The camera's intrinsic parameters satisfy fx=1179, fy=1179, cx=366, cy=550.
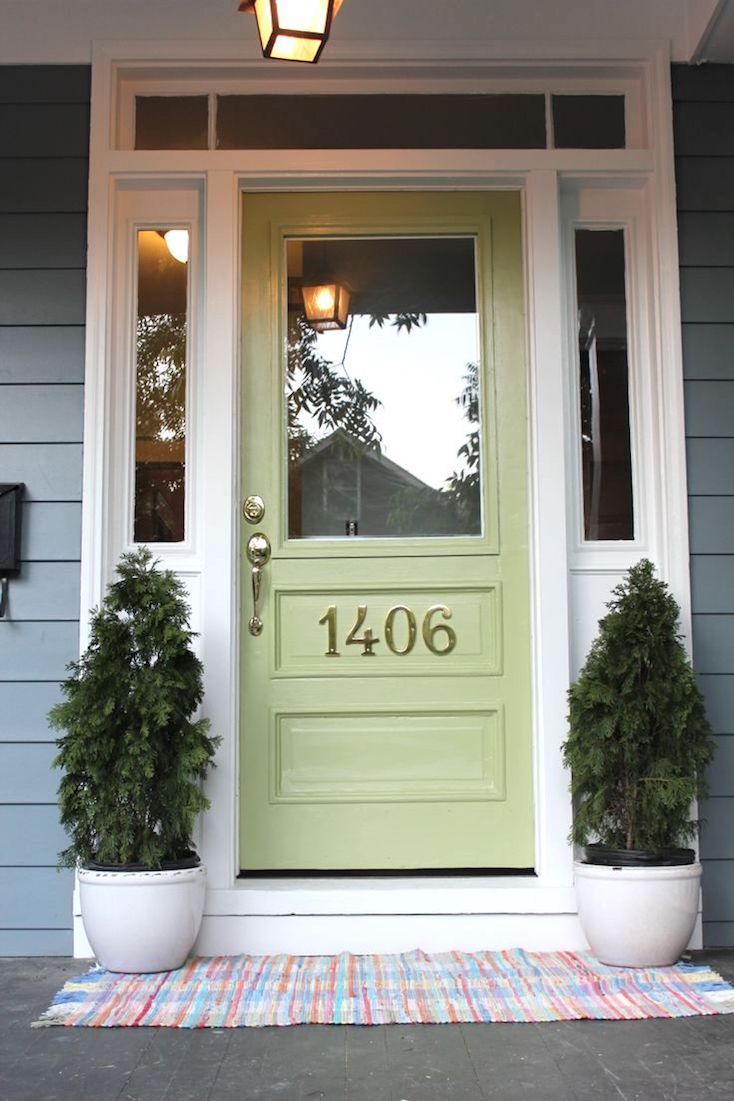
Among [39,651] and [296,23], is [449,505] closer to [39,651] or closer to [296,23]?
[39,651]

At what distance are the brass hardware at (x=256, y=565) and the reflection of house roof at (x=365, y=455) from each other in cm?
28

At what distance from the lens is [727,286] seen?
11.3 feet

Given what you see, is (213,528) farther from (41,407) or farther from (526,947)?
(526,947)

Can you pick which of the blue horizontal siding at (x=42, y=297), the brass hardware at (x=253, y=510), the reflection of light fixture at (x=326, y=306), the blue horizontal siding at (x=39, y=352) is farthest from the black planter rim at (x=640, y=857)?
the blue horizontal siding at (x=42, y=297)

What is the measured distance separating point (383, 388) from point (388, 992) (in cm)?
170

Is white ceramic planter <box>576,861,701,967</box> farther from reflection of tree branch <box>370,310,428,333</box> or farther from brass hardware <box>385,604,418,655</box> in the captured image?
reflection of tree branch <box>370,310,428,333</box>

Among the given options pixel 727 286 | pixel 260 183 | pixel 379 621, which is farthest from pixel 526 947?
pixel 260 183

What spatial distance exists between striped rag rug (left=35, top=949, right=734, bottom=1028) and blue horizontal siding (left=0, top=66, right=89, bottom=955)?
1.36ft

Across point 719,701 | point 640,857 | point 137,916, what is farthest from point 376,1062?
point 719,701

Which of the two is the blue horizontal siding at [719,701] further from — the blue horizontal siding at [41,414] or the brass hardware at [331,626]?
the blue horizontal siding at [41,414]

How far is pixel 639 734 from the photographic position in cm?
307

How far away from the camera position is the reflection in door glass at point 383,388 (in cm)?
349

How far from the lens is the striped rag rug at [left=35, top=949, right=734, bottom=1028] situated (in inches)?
106

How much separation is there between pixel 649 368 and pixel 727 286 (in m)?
0.33
